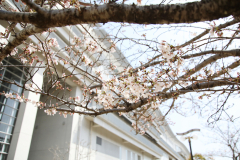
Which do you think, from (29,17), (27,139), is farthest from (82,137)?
(29,17)

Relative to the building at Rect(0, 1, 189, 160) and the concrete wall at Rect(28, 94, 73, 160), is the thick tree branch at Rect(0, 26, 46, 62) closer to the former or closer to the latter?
the building at Rect(0, 1, 189, 160)

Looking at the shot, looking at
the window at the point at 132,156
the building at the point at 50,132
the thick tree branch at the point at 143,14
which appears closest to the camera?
the thick tree branch at the point at 143,14

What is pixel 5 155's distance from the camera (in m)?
5.30

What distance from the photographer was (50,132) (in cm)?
793

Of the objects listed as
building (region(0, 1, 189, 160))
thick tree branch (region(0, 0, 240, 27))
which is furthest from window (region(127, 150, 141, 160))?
thick tree branch (region(0, 0, 240, 27))

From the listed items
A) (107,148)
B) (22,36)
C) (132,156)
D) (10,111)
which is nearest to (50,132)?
(10,111)

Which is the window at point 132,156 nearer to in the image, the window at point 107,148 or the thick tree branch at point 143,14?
the window at point 107,148

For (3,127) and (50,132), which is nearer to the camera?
(3,127)

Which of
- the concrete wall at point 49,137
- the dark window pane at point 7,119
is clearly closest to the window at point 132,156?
the concrete wall at point 49,137

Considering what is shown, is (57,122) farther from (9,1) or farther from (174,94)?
(174,94)

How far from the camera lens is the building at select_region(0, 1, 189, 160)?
17.9ft

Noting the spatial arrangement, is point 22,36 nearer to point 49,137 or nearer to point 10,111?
point 10,111

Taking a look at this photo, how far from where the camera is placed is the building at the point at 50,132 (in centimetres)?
546

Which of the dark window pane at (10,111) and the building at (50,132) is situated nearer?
the building at (50,132)
